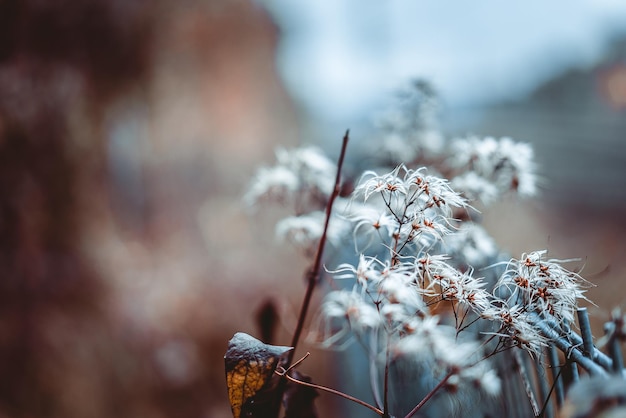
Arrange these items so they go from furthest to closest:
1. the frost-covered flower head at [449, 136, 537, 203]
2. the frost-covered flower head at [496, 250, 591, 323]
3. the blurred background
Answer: the blurred background, the frost-covered flower head at [449, 136, 537, 203], the frost-covered flower head at [496, 250, 591, 323]

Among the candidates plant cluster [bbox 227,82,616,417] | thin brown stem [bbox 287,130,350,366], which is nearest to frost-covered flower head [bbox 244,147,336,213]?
plant cluster [bbox 227,82,616,417]

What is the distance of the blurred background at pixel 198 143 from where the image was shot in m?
1.60

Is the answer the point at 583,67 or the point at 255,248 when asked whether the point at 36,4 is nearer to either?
the point at 255,248

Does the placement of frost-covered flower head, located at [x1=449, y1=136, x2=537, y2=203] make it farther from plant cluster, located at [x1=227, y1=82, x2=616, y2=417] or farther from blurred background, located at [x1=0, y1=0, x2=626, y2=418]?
blurred background, located at [x1=0, y1=0, x2=626, y2=418]

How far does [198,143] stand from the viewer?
2.29 metres

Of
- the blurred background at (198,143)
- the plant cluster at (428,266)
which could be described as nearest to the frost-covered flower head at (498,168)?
the plant cluster at (428,266)

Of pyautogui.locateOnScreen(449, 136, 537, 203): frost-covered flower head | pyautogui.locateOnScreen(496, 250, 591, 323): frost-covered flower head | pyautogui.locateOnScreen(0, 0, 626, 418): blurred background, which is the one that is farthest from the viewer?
pyautogui.locateOnScreen(0, 0, 626, 418): blurred background

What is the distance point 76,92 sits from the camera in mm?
1749

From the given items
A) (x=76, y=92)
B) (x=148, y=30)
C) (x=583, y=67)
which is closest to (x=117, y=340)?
(x=76, y=92)

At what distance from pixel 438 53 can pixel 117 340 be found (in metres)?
1.99

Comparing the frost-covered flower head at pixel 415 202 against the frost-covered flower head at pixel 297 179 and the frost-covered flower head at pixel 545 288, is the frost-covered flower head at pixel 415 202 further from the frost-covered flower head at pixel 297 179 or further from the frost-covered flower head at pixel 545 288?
the frost-covered flower head at pixel 297 179

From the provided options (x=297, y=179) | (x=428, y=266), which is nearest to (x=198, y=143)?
(x=297, y=179)

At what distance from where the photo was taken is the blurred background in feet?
5.24

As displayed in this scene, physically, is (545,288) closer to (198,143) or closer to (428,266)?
(428,266)
